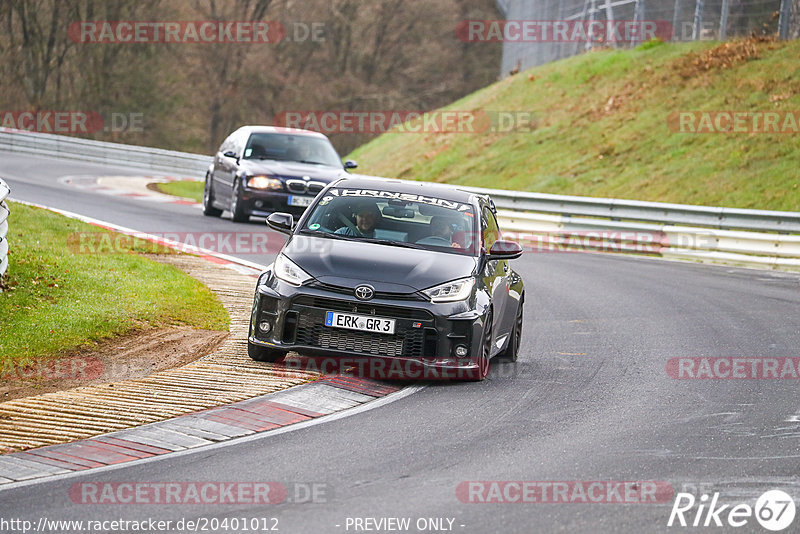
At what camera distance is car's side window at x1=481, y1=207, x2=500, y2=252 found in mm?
10391

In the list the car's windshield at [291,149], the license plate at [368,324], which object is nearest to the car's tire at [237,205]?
the car's windshield at [291,149]

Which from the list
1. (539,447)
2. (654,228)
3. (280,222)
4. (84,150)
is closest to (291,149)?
(654,228)

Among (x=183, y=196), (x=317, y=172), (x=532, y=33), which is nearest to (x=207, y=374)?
(x=317, y=172)

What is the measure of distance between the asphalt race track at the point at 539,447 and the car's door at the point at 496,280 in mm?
418

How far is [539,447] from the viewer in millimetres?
7281

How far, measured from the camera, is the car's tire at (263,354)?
30.7ft

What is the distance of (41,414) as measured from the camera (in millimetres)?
7617

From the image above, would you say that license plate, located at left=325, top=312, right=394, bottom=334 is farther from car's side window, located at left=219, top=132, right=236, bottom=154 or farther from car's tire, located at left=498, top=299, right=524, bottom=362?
car's side window, located at left=219, top=132, right=236, bottom=154

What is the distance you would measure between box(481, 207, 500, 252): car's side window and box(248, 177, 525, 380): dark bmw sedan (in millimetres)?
125

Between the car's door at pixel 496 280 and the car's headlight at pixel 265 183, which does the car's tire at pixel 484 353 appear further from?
the car's headlight at pixel 265 183

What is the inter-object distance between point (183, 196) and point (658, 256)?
12.1 m

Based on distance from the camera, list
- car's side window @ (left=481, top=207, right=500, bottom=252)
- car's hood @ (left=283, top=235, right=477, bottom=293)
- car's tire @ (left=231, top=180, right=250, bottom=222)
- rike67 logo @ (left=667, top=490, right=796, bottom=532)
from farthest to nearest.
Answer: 1. car's tire @ (left=231, top=180, right=250, bottom=222)
2. car's side window @ (left=481, top=207, right=500, bottom=252)
3. car's hood @ (left=283, top=235, right=477, bottom=293)
4. rike67 logo @ (left=667, top=490, right=796, bottom=532)

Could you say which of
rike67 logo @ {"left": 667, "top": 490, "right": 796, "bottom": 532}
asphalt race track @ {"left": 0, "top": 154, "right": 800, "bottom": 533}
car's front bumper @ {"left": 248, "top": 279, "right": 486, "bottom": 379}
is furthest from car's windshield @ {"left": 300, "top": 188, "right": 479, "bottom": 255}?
rike67 logo @ {"left": 667, "top": 490, "right": 796, "bottom": 532}

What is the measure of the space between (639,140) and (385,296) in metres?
23.5
